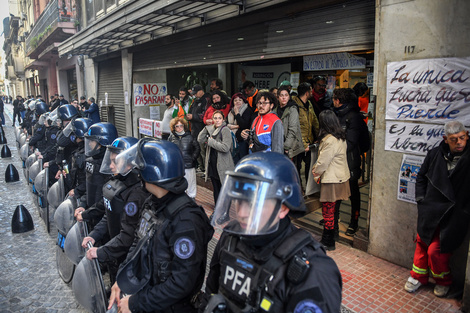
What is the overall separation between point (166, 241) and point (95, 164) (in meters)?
2.29

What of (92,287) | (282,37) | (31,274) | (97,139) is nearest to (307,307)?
(92,287)

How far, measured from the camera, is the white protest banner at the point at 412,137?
384cm

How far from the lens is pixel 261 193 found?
1732 mm

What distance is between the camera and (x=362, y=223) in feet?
18.4

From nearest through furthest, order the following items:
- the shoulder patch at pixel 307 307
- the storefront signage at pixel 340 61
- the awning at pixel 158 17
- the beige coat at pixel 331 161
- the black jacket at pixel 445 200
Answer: the shoulder patch at pixel 307 307 → the black jacket at pixel 445 200 → the beige coat at pixel 331 161 → the awning at pixel 158 17 → the storefront signage at pixel 340 61

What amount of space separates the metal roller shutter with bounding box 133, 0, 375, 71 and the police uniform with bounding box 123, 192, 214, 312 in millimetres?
3565

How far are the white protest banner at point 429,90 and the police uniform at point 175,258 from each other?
9.41ft

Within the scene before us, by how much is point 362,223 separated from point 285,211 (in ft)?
14.0

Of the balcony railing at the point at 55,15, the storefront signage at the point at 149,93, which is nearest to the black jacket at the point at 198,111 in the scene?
the storefront signage at the point at 149,93

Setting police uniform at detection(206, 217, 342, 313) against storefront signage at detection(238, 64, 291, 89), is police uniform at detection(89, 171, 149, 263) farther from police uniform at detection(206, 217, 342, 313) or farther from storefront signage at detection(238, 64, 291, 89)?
storefront signage at detection(238, 64, 291, 89)

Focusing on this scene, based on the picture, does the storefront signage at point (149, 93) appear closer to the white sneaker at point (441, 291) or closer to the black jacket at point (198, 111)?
the black jacket at point (198, 111)

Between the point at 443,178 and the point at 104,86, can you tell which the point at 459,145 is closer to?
the point at 443,178

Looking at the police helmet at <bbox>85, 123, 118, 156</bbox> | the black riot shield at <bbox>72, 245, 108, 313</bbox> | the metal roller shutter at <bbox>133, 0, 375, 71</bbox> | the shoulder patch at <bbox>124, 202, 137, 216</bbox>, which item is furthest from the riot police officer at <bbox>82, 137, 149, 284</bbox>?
the metal roller shutter at <bbox>133, 0, 375, 71</bbox>

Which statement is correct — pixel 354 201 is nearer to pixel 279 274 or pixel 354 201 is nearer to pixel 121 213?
pixel 121 213
